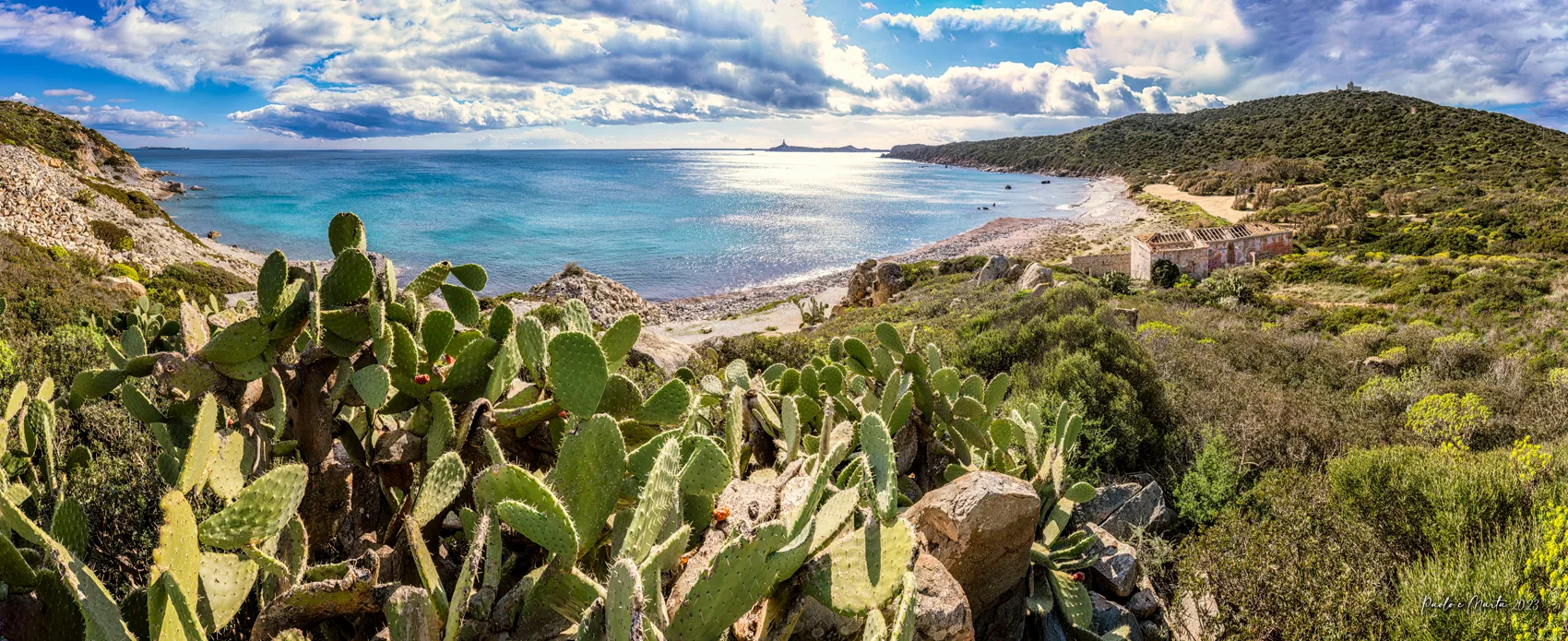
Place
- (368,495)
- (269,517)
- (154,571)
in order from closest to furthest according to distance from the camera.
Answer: (154,571)
(269,517)
(368,495)

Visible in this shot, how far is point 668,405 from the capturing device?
7.76 ft

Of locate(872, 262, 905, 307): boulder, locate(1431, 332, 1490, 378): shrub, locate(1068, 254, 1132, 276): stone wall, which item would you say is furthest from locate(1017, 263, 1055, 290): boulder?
locate(1431, 332, 1490, 378): shrub

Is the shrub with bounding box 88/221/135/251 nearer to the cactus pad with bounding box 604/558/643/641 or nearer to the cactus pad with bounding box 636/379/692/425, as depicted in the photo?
the cactus pad with bounding box 636/379/692/425

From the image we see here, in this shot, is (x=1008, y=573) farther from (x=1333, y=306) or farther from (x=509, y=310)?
(x=1333, y=306)

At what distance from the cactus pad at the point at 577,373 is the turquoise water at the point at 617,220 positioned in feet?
95.3

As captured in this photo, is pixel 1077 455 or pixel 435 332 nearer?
pixel 435 332

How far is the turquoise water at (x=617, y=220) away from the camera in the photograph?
37.8 m

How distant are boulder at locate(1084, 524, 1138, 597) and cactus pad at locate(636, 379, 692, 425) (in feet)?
7.39

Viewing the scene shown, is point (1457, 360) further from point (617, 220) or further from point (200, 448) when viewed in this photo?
point (617, 220)

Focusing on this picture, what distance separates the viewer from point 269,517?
1.50 meters

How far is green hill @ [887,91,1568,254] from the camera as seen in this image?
3139 centimetres

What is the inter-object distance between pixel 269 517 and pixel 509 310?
0.96 metres

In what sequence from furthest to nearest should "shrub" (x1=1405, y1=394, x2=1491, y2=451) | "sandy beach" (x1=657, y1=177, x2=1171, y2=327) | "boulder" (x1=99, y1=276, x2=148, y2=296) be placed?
"sandy beach" (x1=657, y1=177, x2=1171, y2=327)
"boulder" (x1=99, y1=276, x2=148, y2=296)
"shrub" (x1=1405, y1=394, x2=1491, y2=451)

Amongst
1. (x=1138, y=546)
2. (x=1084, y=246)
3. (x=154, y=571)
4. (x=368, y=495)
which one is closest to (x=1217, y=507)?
(x=1138, y=546)
